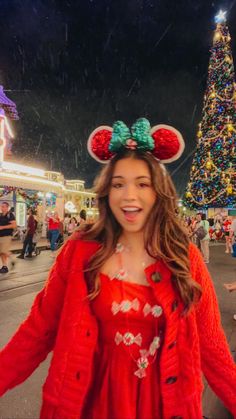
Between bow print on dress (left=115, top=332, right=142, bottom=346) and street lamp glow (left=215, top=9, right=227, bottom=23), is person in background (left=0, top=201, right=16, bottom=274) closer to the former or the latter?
bow print on dress (left=115, top=332, right=142, bottom=346)

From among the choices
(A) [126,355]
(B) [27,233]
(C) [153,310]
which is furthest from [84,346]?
(B) [27,233]

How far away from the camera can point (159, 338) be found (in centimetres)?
151

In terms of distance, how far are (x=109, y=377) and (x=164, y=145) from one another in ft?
3.59

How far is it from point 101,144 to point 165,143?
33 centimetres

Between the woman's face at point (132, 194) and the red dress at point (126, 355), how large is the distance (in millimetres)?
313

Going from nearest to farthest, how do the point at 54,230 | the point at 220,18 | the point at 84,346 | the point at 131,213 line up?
the point at 84,346 < the point at 131,213 < the point at 54,230 < the point at 220,18

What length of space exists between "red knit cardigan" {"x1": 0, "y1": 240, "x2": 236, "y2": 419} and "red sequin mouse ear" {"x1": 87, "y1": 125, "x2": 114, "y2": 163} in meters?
0.48

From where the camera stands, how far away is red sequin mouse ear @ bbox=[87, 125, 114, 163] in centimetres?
183

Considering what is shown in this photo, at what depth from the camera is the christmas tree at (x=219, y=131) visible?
28.0 meters

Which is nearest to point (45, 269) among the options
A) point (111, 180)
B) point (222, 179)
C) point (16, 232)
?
point (111, 180)

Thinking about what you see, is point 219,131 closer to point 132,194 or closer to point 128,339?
point 132,194

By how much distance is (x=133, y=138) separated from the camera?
1.75m

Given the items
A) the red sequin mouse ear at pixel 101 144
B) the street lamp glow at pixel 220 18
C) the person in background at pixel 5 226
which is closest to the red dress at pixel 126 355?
the red sequin mouse ear at pixel 101 144

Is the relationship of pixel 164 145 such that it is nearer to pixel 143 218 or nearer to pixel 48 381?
pixel 143 218
